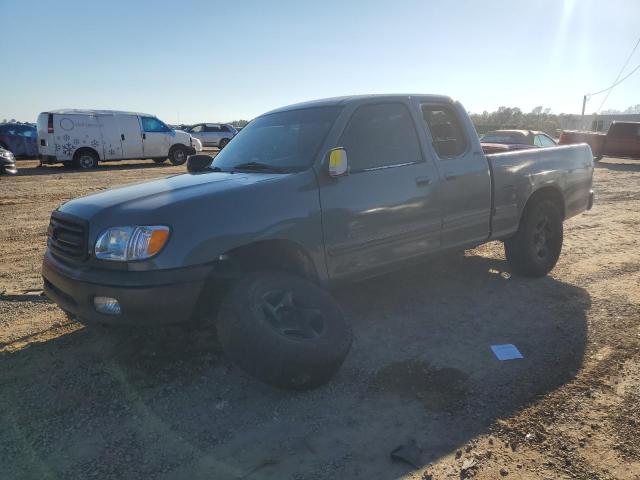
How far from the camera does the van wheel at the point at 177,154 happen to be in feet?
64.0

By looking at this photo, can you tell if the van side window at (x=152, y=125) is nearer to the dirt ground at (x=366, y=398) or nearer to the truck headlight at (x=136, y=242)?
the dirt ground at (x=366, y=398)

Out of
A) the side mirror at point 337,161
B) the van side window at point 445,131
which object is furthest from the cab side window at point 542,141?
the side mirror at point 337,161

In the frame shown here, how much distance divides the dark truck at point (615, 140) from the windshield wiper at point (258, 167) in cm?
1987

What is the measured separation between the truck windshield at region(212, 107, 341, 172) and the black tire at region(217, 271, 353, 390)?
92 centimetres

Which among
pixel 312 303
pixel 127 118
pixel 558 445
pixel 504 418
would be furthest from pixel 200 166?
pixel 127 118

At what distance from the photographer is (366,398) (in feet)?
9.98

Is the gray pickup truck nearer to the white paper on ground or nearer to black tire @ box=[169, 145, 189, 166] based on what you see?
the white paper on ground

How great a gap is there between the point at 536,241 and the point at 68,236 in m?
4.58

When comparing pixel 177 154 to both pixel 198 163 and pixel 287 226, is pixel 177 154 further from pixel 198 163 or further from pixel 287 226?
pixel 287 226

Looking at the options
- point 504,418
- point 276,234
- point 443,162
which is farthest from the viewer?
point 443,162

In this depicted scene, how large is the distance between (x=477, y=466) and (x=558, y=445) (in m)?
0.49

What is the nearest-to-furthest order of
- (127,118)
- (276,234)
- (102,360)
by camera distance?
(276,234) → (102,360) → (127,118)

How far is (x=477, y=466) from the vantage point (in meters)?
2.42

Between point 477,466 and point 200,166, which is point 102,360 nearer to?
point 200,166
